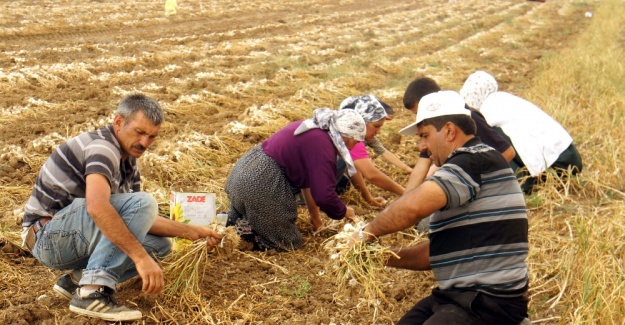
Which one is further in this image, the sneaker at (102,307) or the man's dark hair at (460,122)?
the sneaker at (102,307)

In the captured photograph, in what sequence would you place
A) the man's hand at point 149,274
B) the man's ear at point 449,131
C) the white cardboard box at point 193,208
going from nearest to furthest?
the man's ear at point 449,131
the man's hand at point 149,274
the white cardboard box at point 193,208

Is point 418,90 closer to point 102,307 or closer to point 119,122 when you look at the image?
point 119,122

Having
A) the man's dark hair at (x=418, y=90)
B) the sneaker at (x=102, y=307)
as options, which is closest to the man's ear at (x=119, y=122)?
the sneaker at (x=102, y=307)

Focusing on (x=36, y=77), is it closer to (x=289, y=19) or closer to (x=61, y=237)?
(x=61, y=237)

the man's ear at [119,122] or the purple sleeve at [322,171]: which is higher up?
the man's ear at [119,122]

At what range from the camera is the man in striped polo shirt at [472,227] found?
251cm

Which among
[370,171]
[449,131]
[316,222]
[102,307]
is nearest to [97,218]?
[102,307]

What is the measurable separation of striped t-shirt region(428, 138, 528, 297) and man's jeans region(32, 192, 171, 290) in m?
1.45

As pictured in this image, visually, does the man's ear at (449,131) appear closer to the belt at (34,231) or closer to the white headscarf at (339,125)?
the white headscarf at (339,125)

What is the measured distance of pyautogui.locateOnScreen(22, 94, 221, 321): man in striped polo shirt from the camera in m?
2.90

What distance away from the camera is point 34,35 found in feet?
38.0

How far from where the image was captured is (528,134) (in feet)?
16.2

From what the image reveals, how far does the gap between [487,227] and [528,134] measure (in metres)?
2.60

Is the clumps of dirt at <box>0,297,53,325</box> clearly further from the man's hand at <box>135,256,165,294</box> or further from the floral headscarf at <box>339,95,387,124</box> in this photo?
the floral headscarf at <box>339,95,387,124</box>
